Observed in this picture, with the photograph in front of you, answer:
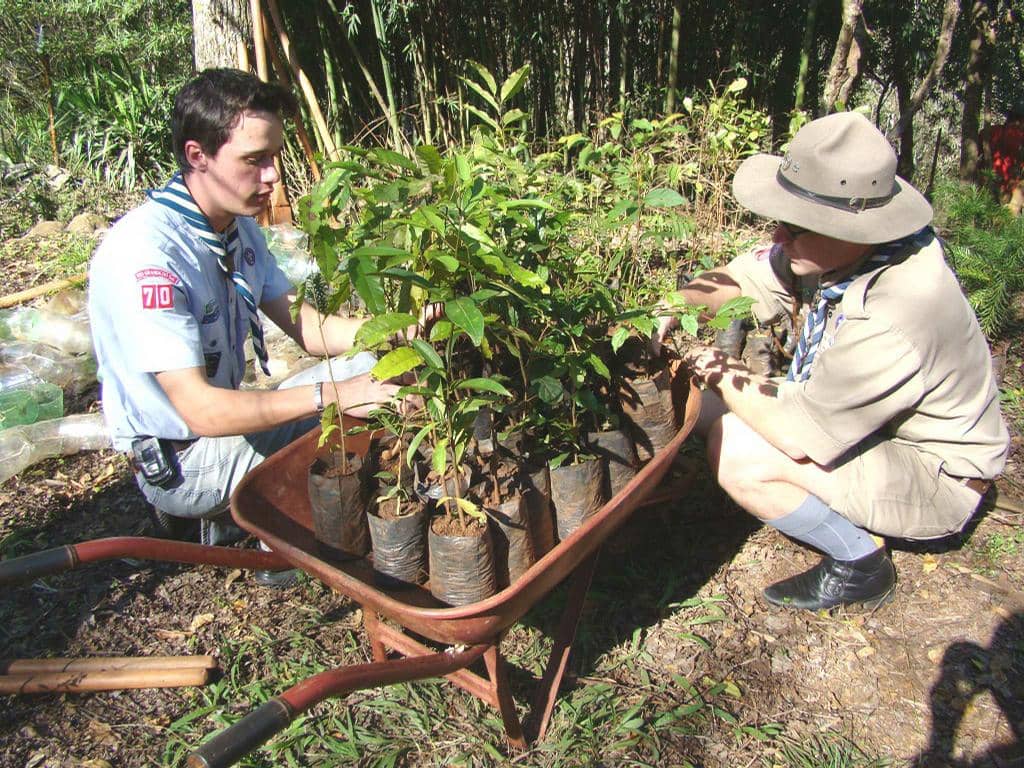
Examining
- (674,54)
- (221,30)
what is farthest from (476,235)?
(674,54)

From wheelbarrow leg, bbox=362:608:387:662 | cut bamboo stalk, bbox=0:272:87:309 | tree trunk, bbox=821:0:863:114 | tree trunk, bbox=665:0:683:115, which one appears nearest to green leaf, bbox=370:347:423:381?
wheelbarrow leg, bbox=362:608:387:662

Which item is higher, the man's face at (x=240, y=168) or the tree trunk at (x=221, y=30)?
the tree trunk at (x=221, y=30)

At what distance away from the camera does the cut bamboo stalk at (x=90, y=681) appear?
2070 millimetres

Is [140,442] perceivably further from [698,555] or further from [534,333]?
[698,555]

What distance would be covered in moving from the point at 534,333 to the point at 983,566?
180cm

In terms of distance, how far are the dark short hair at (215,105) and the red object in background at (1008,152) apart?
18.6 feet

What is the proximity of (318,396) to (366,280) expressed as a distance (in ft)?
2.10

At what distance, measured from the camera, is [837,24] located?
6.24 meters

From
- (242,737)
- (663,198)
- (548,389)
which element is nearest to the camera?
(242,737)

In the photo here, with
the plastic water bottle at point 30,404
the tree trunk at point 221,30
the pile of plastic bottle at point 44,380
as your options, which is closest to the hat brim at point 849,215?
the pile of plastic bottle at point 44,380

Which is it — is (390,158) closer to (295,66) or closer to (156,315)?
(156,315)

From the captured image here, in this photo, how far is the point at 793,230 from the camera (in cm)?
203

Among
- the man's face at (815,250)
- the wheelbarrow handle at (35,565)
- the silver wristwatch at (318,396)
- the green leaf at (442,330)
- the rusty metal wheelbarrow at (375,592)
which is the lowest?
the rusty metal wheelbarrow at (375,592)

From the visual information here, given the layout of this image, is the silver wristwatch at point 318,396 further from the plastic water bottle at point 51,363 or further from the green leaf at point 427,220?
the plastic water bottle at point 51,363
